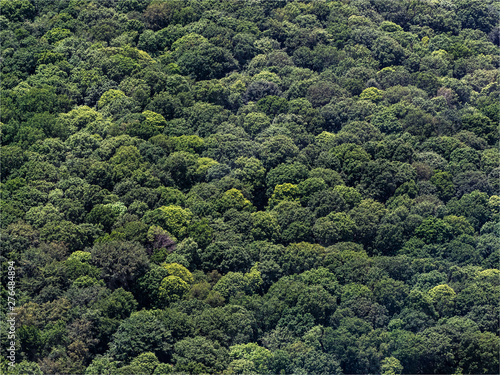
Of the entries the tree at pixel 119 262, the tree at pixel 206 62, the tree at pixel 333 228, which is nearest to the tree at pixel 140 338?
the tree at pixel 119 262

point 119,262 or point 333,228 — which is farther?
point 333,228

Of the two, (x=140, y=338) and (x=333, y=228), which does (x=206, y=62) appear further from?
(x=140, y=338)

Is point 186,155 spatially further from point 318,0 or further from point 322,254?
point 318,0

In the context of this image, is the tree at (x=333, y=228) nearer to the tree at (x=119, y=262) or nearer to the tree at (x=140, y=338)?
the tree at (x=119, y=262)

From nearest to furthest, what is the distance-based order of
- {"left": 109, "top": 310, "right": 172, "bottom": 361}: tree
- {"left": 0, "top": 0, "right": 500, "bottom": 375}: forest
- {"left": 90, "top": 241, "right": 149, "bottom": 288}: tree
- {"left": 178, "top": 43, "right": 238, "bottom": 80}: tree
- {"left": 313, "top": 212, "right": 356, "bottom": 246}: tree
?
{"left": 109, "top": 310, "right": 172, "bottom": 361}: tree, {"left": 0, "top": 0, "right": 500, "bottom": 375}: forest, {"left": 90, "top": 241, "right": 149, "bottom": 288}: tree, {"left": 313, "top": 212, "right": 356, "bottom": 246}: tree, {"left": 178, "top": 43, "right": 238, "bottom": 80}: tree

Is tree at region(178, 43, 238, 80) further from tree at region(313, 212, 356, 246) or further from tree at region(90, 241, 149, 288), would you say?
tree at region(90, 241, 149, 288)

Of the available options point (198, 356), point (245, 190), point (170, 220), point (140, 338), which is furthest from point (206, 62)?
point (198, 356)

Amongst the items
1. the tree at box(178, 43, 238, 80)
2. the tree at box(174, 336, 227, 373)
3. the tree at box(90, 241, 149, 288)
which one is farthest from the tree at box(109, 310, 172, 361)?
the tree at box(178, 43, 238, 80)

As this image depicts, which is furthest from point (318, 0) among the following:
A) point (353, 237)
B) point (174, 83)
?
point (353, 237)
